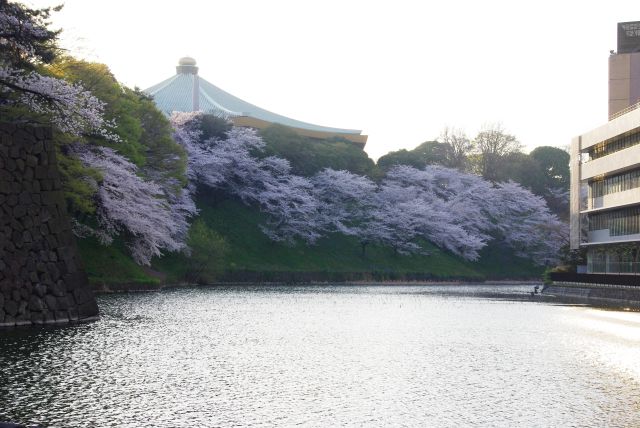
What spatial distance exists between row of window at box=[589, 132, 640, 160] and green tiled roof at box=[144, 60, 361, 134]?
159 feet

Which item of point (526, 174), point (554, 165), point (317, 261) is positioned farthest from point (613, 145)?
point (554, 165)

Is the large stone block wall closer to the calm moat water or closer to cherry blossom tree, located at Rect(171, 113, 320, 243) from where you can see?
the calm moat water

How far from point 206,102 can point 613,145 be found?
60.4 m

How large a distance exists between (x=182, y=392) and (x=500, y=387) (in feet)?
19.0

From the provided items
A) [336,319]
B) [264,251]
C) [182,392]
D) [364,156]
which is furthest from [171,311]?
[364,156]

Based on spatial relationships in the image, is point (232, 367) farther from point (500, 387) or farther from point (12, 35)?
point (12, 35)

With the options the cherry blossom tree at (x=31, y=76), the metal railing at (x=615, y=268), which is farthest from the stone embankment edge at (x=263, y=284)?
the metal railing at (x=615, y=268)

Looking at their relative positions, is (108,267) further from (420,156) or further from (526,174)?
(526,174)

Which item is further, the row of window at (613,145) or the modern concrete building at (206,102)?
the modern concrete building at (206,102)

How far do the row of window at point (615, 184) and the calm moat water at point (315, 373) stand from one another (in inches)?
1512

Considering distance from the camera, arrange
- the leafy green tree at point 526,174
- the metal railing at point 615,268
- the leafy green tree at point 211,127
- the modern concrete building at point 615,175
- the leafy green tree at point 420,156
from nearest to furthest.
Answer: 1. the metal railing at point 615,268
2. the modern concrete building at point 615,175
3. the leafy green tree at point 211,127
4. the leafy green tree at point 420,156
5. the leafy green tree at point 526,174

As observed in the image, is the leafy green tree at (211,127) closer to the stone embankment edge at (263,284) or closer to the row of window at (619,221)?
the stone embankment edge at (263,284)

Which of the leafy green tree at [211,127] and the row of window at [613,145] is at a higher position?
the leafy green tree at [211,127]

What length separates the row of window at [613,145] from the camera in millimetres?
65250
